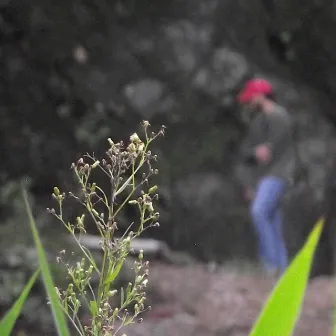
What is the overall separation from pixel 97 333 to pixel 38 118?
4120 mm

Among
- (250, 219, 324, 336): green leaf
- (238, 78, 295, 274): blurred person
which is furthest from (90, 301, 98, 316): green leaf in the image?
(238, 78, 295, 274): blurred person

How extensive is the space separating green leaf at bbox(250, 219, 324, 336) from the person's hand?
5.04 meters

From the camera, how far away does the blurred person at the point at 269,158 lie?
592 cm

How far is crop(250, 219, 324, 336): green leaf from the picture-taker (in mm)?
947

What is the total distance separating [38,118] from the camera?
4.95 metres

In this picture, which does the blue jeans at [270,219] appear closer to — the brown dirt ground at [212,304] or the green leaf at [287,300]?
the brown dirt ground at [212,304]

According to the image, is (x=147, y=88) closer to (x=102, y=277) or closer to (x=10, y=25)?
(x=10, y=25)

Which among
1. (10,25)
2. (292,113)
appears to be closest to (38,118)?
(10,25)

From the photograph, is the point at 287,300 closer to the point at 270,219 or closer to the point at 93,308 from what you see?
the point at 93,308

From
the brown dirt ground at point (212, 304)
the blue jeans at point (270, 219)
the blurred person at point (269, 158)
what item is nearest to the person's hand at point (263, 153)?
the blurred person at point (269, 158)

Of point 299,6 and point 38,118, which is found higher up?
point 299,6

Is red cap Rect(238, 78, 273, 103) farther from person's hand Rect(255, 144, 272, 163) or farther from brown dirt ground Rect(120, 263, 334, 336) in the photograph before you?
brown dirt ground Rect(120, 263, 334, 336)

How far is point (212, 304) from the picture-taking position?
529 cm

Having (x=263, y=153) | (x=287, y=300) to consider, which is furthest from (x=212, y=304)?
(x=287, y=300)
